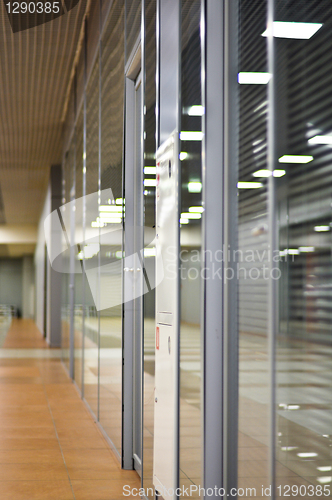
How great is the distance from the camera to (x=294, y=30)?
59.6 inches

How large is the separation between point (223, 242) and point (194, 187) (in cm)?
32

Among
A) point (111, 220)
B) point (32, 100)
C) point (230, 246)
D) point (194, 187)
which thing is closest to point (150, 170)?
point (194, 187)

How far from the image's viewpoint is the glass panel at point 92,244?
5.87 meters

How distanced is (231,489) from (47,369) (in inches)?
317

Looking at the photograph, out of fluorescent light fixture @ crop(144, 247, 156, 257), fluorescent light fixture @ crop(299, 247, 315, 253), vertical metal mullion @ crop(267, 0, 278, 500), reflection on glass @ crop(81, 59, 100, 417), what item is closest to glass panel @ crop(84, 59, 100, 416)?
reflection on glass @ crop(81, 59, 100, 417)

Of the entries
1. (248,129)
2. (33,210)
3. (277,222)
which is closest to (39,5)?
(248,129)

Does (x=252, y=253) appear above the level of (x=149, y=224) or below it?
below

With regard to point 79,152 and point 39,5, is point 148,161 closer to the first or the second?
point 39,5

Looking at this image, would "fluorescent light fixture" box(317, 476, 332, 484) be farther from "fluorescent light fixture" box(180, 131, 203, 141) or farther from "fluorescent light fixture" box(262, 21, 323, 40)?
"fluorescent light fixture" box(180, 131, 203, 141)

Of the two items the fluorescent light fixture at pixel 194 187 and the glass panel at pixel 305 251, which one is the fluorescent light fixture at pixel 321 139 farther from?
the fluorescent light fixture at pixel 194 187

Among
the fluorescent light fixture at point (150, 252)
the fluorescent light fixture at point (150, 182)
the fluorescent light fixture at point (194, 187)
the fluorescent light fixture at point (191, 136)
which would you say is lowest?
the fluorescent light fixture at point (150, 252)

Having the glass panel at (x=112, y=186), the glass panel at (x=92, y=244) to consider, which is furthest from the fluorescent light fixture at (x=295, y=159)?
the glass panel at (x=92, y=244)

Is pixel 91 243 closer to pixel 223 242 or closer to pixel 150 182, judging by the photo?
pixel 150 182

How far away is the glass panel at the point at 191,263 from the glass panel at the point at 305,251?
776 millimetres
